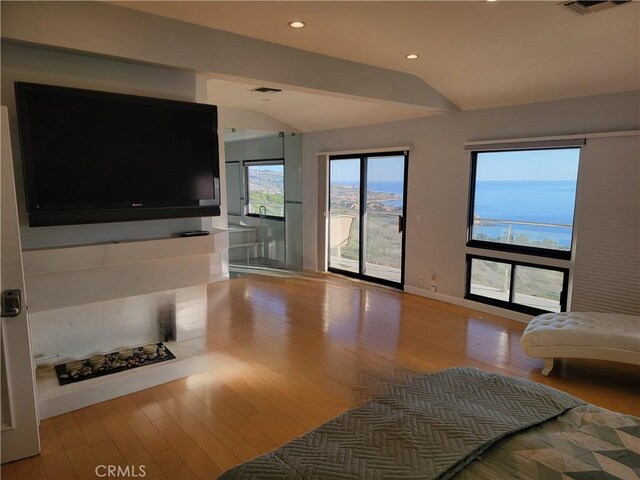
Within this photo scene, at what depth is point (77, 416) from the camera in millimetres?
2730

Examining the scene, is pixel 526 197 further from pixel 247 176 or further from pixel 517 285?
pixel 247 176

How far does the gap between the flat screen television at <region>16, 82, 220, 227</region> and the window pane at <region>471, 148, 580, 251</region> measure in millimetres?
3242

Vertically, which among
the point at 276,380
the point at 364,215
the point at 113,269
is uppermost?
the point at 364,215

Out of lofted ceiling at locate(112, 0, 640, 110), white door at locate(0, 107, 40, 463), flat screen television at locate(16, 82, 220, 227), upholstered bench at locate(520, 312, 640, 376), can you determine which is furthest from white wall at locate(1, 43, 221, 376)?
upholstered bench at locate(520, 312, 640, 376)

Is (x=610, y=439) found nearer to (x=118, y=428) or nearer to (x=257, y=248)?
(x=118, y=428)

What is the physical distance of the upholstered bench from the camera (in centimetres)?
308

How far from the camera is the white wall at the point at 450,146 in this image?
13.0 feet

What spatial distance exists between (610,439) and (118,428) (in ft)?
8.46

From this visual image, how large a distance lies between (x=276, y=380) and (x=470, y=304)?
2.84 meters

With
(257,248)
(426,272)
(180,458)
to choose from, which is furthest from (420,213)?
(180,458)

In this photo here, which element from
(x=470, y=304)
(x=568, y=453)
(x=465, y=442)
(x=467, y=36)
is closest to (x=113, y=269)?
(x=465, y=442)

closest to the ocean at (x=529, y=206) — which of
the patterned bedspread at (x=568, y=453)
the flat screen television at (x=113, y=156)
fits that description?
the patterned bedspread at (x=568, y=453)

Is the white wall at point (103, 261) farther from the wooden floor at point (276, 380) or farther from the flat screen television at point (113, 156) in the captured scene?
the wooden floor at point (276, 380)

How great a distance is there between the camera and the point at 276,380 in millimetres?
3254
